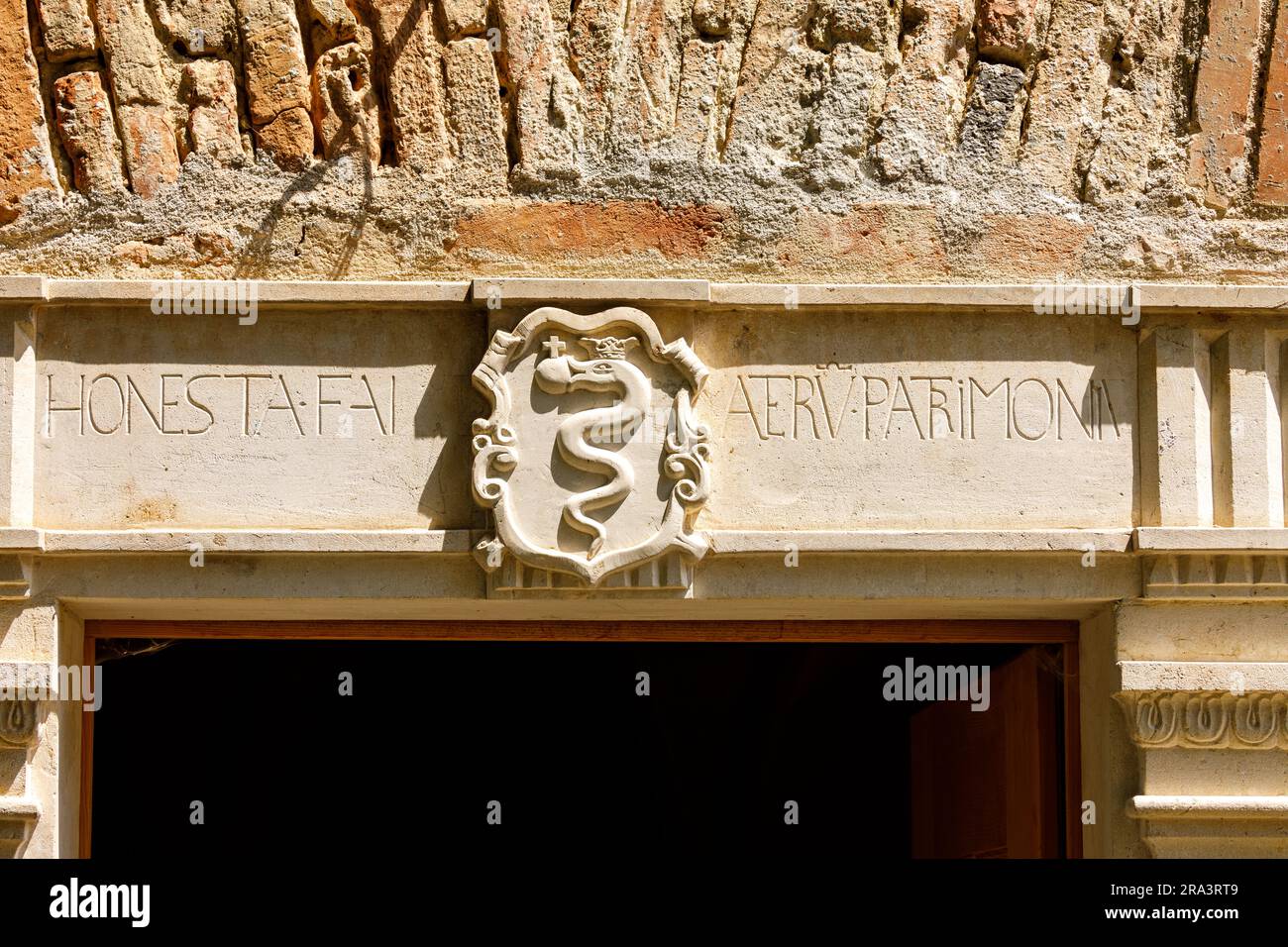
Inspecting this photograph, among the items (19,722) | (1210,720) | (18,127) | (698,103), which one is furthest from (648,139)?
(19,722)

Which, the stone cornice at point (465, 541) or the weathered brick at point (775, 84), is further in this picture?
the weathered brick at point (775, 84)

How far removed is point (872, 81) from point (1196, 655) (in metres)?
1.73

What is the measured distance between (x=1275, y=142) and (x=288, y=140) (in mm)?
2662

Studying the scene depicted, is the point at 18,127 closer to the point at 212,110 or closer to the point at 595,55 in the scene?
the point at 212,110

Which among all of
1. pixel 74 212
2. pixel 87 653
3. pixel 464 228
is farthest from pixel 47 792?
pixel 464 228

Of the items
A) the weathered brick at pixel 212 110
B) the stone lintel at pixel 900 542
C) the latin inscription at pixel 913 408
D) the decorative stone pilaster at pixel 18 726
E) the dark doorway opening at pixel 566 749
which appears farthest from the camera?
the dark doorway opening at pixel 566 749

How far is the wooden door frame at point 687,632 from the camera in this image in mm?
4309

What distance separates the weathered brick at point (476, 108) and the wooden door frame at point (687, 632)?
1235mm

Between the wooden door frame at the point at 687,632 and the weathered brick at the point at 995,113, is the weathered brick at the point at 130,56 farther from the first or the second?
the weathered brick at the point at 995,113

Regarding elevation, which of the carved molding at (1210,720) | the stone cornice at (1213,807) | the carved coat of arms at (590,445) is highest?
the carved coat of arms at (590,445)

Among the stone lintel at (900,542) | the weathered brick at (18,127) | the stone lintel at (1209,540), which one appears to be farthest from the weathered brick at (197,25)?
the stone lintel at (1209,540)

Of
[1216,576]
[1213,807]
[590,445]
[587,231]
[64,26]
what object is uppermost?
[64,26]

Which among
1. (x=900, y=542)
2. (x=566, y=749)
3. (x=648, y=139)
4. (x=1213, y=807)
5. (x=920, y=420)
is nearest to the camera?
(x=1213, y=807)

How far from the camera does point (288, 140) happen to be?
4254mm
